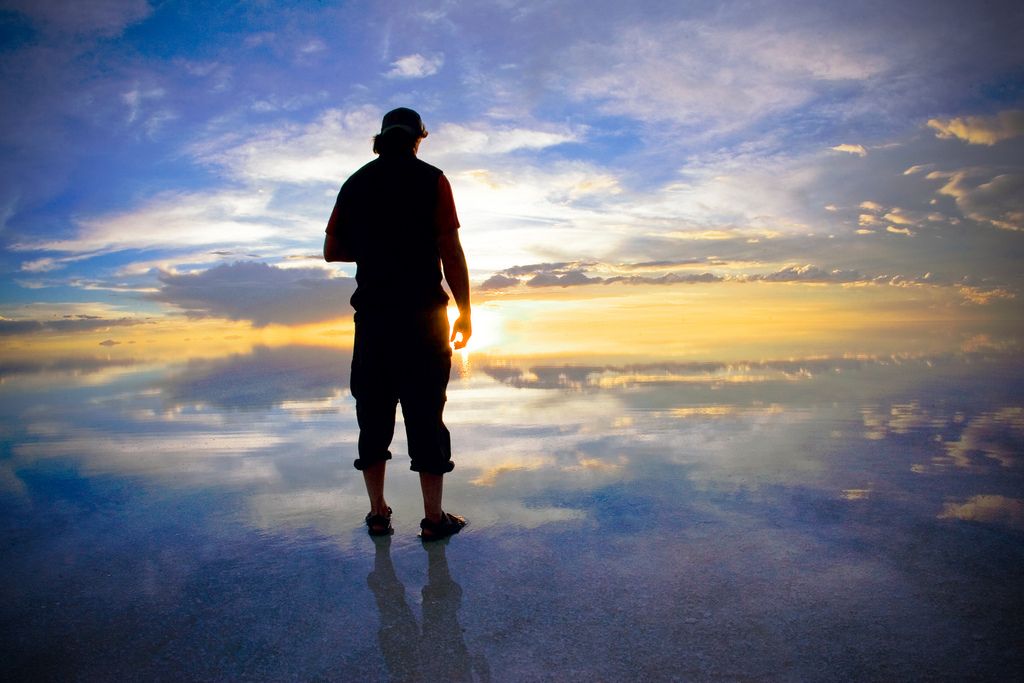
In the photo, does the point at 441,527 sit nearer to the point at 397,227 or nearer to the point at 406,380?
the point at 406,380

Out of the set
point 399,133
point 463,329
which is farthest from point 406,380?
point 399,133

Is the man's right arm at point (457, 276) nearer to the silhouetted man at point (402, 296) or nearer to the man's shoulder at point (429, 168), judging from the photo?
the silhouetted man at point (402, 296)

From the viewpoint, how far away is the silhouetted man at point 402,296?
113 inches

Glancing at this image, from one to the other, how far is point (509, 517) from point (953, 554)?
6.45 feet

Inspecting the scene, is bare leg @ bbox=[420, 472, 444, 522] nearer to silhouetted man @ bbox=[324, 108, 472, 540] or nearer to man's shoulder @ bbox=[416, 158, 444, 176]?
silhouetted man @ bbox=[324, 108, 472, 540]

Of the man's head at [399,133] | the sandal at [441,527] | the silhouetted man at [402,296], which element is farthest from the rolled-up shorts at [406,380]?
the man's head at [399,133]

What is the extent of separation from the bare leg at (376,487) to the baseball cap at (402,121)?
175cm

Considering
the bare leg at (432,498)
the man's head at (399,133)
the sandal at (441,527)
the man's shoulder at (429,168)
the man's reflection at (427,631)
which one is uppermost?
the man's head at (399,133)

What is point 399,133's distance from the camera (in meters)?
2.92

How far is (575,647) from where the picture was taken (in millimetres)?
1802

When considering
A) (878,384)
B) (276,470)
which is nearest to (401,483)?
(276,470)

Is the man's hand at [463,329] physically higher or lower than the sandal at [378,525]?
higher

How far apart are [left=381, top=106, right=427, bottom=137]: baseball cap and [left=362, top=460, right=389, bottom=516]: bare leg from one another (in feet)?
5.73

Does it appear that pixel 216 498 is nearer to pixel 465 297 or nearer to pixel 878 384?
pixel 465 297
